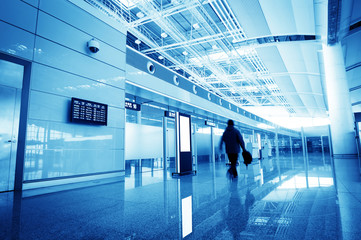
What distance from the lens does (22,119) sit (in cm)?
481

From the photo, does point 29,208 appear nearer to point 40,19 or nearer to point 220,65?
point 40,19

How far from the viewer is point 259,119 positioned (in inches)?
963

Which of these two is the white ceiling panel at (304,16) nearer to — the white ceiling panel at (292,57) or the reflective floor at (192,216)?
the white ceiling panel at (292,57)

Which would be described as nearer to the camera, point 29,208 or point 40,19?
point 29,208

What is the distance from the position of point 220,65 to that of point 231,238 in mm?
15630

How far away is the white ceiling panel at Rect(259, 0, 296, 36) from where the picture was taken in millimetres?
9688

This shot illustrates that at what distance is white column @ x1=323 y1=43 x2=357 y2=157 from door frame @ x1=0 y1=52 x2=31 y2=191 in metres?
13.6

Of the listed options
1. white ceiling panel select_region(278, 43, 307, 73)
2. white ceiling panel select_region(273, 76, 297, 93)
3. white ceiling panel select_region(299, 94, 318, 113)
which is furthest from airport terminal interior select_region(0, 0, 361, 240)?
white ceiling panel select_region(299, 94, 318, 113)

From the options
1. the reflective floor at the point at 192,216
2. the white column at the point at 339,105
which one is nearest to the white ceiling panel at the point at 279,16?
the white column at the point at 339,105

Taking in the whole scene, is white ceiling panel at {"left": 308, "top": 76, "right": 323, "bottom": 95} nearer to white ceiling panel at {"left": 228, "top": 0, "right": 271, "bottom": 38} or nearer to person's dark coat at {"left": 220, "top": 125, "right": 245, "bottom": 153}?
white ceiling panel at {"left": 228, "top": 0, "right": 271, "bottom": 38}

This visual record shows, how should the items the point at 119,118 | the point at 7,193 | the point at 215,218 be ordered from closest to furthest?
the point at 215,218
the point at 7,193
the point at 119,118

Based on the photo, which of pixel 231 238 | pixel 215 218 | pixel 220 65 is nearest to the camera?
pixel 231 238

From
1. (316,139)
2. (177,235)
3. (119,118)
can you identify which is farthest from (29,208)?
(316,139)

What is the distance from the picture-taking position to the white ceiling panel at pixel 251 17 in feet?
30.3
